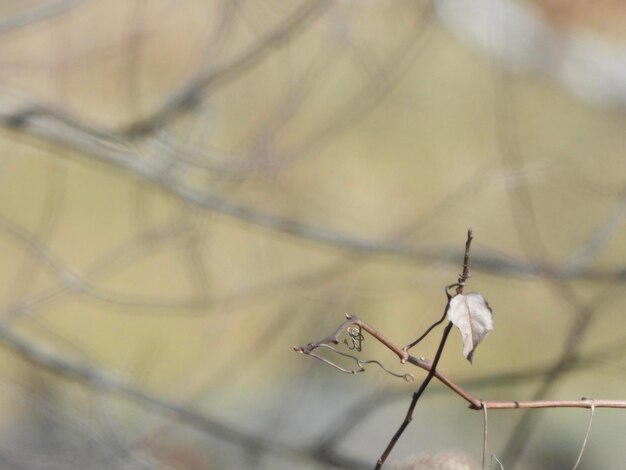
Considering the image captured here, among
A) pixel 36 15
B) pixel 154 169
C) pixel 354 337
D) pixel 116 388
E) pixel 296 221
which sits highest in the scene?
pixel 296 221

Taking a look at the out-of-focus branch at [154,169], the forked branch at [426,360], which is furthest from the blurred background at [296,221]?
the forked branch at [426,360]

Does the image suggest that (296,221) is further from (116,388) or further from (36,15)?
(36,15)

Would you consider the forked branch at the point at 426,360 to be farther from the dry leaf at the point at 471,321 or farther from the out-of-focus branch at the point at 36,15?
the out-of-focus branch at the point at 36,15

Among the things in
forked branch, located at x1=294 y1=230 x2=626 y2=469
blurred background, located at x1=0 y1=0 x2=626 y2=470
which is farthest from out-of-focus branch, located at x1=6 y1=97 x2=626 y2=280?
forked branch, located at x1=294 y1=230 x2=626 y2=469

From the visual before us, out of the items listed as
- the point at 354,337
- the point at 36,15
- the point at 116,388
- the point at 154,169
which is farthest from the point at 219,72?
the point at 354,337

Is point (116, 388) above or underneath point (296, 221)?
underneath

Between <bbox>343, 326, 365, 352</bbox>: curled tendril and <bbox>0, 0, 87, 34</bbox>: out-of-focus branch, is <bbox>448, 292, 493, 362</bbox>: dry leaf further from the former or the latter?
<bbox>0, 0, 87, 34</bbox>: out-of-focus branch
